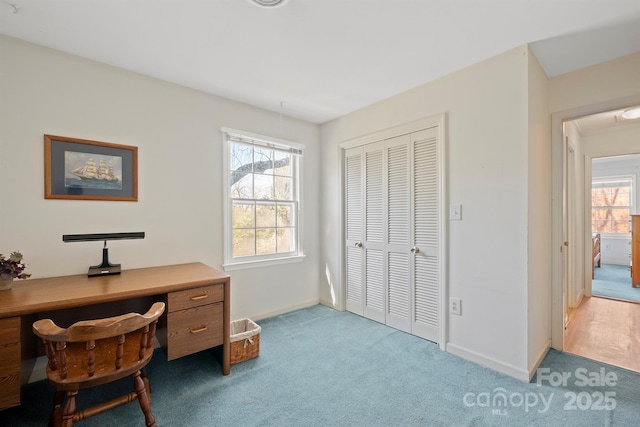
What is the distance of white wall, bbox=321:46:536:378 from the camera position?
210 cm

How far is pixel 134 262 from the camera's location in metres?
2.44

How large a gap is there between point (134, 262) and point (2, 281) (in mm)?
772

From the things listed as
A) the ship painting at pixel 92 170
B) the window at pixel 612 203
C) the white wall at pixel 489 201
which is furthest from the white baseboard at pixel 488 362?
the window at pixel 612 203

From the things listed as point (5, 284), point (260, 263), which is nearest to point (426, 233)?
point (260, 263)

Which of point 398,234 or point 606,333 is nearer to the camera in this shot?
point 606,333

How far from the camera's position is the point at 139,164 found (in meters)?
2.49

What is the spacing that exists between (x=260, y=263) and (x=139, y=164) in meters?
1.52

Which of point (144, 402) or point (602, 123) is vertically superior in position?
point (602, 123)

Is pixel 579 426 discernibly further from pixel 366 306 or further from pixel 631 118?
pixel 631 118

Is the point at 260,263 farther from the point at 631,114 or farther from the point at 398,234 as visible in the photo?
the point at 631,114

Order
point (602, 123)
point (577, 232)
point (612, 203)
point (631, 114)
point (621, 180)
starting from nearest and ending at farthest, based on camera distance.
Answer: point (631, 114) < point (602, 123) < point (577, 232) < point (621, 180) < point (612, 203)

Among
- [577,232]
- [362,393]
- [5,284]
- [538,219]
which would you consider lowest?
[362,393]

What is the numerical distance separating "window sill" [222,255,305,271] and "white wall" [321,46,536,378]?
1.79m

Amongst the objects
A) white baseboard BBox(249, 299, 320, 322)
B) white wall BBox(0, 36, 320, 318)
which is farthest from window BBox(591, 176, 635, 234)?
white wall BBox(0, 36, 320, 318)
